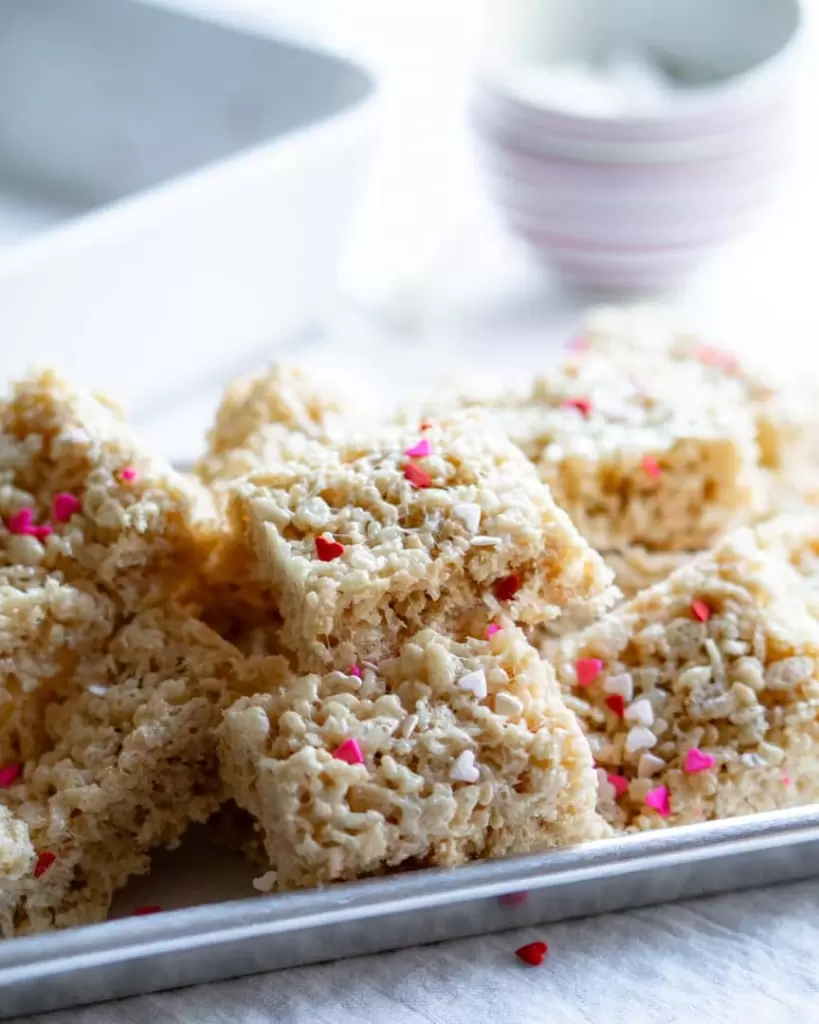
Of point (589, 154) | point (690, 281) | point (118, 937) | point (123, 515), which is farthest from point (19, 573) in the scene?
point (690, 281)

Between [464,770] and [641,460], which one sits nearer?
[464,770]

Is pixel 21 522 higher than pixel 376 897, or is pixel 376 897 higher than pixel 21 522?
pixel 21 522

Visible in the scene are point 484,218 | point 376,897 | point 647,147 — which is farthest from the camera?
point 484,218

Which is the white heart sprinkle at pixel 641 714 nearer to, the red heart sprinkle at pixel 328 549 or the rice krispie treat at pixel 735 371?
the red heart sprinkle at pixel 328 549

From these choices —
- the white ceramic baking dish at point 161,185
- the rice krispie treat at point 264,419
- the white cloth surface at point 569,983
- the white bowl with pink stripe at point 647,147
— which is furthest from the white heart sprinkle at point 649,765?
the white bowl with pink stripe at point 647,147

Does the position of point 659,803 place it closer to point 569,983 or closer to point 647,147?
point 569,983

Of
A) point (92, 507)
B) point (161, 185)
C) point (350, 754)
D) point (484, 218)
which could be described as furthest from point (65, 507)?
point (484, 218)
